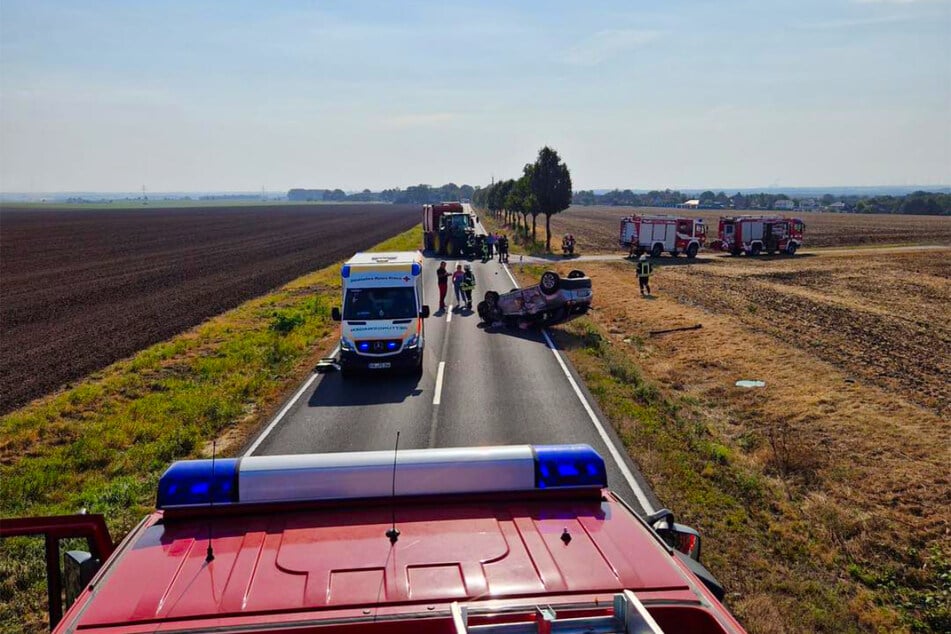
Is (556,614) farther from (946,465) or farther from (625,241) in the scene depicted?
(625,241)

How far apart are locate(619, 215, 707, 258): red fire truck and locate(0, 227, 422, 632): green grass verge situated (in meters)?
29.0

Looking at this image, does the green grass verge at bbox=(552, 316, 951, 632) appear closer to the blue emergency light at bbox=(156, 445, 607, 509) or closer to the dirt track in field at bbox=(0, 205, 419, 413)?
the blue emergency light at bbox=(156, 445, 607, 509)

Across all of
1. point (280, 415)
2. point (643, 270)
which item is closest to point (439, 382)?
point (280, 415)

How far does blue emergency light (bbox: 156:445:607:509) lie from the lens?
443cm

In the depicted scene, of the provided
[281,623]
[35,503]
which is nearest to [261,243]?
[35,503]

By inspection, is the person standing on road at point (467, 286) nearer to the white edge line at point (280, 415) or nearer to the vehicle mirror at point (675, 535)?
the white edge line at point (280, 415)

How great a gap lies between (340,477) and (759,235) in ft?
164

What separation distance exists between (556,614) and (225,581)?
5.98 feet

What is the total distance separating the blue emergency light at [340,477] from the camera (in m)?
4.43

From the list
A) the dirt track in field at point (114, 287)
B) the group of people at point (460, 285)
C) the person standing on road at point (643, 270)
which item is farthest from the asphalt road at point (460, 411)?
the person standing on road at point (643, 270)

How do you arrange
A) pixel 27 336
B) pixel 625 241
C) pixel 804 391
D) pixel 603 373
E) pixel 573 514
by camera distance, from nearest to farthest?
1. pixel 573 514
2. pixel 804 391
3. pixel 603 373
4. pixel 27 336
5. pixel 625 241

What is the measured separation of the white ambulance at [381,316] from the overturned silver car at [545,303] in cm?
574

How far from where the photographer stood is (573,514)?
4.57 m

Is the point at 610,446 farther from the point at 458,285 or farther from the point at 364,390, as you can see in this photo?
the point at 458,285
